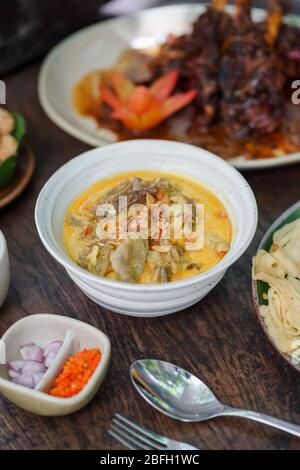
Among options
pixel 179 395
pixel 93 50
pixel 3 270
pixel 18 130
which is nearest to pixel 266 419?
pixel 179 395

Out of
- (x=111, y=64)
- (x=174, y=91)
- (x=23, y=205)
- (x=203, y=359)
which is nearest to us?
(x=203, y=359)

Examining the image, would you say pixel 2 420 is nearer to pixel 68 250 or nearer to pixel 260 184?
pixel 68 250

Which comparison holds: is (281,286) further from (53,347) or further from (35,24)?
(35,24)

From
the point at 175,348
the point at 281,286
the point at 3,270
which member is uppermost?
the point at 3,270

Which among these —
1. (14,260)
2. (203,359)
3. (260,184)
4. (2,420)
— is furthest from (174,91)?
(2,420)

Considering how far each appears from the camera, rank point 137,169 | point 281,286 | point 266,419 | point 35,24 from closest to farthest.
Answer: point 266,419 → point 281,286 → point 137,169 → point 35,24

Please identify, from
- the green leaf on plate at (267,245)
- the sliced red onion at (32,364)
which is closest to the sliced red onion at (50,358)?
the sliced red onion at (32,364)
